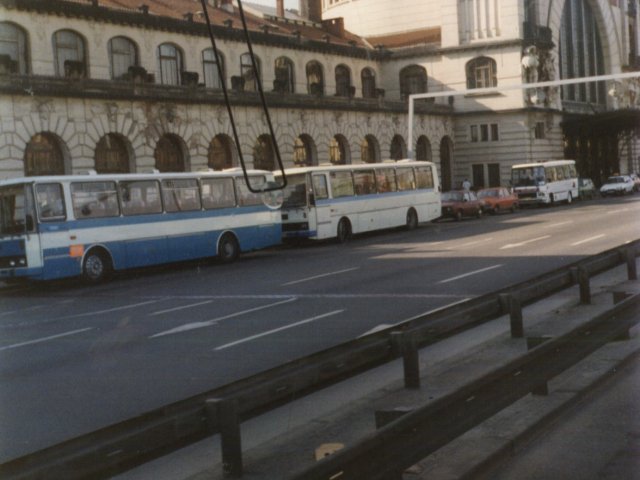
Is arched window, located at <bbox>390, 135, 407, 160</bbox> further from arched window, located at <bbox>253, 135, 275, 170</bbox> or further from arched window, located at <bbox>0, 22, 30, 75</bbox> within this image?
arched window, located at <bbox>0, 22, 30, 75</bbox>

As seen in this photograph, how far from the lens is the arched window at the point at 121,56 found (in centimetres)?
4806

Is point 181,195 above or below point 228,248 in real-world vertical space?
above

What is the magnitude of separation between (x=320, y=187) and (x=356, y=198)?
106 inches

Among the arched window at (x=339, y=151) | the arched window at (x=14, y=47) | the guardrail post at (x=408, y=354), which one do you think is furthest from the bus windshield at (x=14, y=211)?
the arched window at (x=339, y=151)

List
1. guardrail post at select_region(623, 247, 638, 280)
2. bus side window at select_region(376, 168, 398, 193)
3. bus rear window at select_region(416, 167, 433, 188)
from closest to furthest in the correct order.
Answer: guardrail post at select_region(623, 247, 638, 280), bus side window at select_region(376, 168, 398, 193), bus rear window at select_region(416, 167, 433, 188)

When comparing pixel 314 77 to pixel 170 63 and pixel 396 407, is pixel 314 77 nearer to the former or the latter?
pixel 170 63

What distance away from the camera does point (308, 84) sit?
63812 millimetres

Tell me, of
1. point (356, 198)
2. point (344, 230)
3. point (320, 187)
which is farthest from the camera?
point (356, 198)

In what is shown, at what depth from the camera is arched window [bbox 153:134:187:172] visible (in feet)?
155

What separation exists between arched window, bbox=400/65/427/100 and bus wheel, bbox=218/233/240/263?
4481 centimetres

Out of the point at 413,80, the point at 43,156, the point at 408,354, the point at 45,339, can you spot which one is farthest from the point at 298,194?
the point at 413,80

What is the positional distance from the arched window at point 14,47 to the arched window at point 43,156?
11.1ft

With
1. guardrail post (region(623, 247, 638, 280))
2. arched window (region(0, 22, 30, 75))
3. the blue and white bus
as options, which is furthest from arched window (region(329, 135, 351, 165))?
guardrail post (region(623, 247, 638, 280))

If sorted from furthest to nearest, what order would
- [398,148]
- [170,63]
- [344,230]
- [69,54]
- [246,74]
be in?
[398,148] < [246,74] < [170,63] < [69,54] < [344,230]
